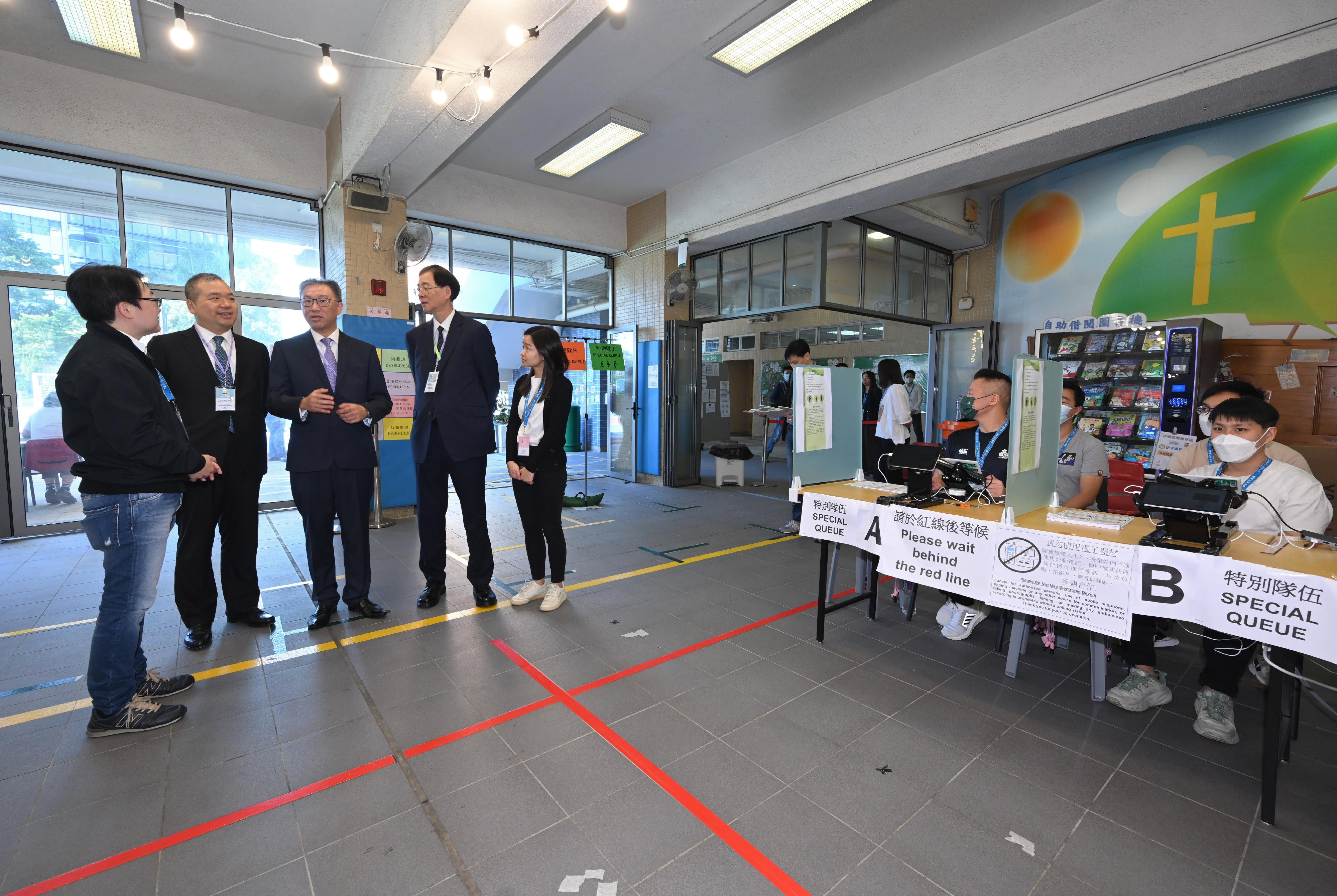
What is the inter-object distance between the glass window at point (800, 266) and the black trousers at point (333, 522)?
520 cm

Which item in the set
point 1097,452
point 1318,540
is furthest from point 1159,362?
point 1318,540

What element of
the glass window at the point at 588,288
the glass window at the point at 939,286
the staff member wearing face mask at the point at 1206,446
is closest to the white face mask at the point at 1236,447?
the staff member wearing face mask at the point at 1206,446

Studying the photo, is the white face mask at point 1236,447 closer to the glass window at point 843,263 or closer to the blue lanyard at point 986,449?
the blue lanyard at point 986,449

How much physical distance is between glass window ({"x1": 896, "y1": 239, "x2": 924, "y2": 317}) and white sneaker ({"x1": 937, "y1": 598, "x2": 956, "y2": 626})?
5.47m

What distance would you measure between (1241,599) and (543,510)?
2.91m

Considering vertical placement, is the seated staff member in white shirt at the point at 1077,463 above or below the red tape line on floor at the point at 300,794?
above

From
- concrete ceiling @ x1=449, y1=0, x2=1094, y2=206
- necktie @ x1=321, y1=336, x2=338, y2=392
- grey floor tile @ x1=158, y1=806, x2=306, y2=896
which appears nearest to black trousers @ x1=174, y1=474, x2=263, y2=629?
necktie @ x1=321, y1=336, x2=338, y2=392

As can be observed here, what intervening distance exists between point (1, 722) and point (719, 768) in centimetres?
280

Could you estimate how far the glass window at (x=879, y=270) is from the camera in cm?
712

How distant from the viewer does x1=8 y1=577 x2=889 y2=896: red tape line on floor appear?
4.98 ft

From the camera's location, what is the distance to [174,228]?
559cm

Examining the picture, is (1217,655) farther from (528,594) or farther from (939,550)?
(528,594)

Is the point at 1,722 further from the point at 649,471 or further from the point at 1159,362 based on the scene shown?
the point at 1159,362

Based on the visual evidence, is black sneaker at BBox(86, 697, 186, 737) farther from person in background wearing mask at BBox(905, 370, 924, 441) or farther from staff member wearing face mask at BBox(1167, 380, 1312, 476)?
person in background wearing mask at BBox(905, 370, 924, 441)
